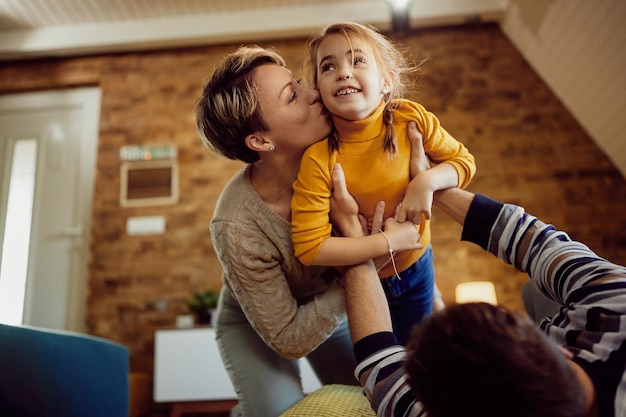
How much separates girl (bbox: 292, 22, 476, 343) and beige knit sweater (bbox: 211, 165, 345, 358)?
11cm

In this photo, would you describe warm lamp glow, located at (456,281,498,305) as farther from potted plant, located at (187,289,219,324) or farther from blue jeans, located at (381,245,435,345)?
blue jeans, located at (381,245,435,345)

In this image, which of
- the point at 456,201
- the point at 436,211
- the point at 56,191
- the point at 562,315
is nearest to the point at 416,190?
the point at 456,201

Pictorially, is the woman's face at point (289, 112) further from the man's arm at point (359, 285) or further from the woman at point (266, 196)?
the man's arm at point (359, 285)

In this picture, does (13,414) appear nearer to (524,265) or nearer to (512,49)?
(524,265)

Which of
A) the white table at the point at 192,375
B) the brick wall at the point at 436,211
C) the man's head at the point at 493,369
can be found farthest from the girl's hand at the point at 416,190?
the brick wall at the point at 436,211

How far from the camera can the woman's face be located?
4.53 feet

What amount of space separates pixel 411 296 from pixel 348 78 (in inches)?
24.6

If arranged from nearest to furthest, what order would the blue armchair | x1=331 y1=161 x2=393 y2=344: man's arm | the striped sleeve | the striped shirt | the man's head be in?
the man's head
the striped shirt
the striped sleeve
x1=331 y1=161 x2=393 y2=344: man's arm
the blue armchair

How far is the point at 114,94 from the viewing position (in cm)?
480

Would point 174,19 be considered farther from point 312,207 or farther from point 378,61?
point 312,207

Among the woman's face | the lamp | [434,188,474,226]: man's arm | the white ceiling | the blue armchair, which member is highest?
the white ceiling

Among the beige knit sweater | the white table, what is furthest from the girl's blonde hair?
the white table

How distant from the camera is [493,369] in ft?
2.12

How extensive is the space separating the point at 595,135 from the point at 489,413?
4.39m
